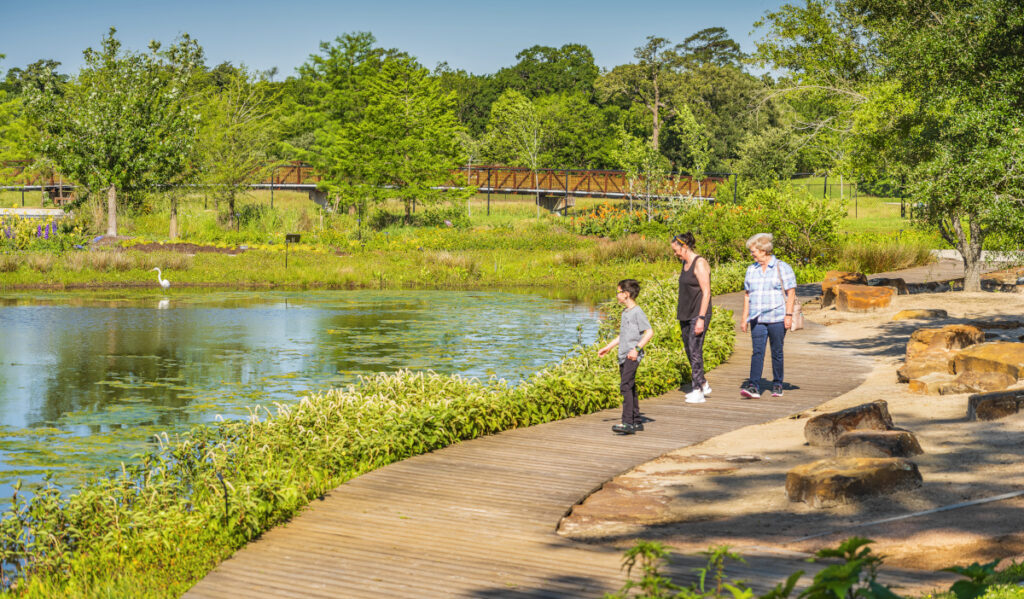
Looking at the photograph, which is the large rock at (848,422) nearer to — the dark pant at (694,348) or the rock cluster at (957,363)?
the dark pant at (694,348)

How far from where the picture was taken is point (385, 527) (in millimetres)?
6727

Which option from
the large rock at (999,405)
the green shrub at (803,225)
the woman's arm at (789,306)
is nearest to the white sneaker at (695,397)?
the woman's arm at (789,306)

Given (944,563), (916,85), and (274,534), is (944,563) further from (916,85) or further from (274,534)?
(916,85)

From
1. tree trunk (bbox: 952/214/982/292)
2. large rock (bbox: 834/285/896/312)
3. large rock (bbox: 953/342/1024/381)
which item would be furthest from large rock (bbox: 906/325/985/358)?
tree trunk (bbox: 952/214/982/292)

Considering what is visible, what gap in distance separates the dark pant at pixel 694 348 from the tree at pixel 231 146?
1200 inches

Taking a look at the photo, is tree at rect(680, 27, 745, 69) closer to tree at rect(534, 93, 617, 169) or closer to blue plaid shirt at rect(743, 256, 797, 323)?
tree at rect(534, 93, 617, 169)

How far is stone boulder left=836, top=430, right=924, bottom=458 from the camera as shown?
25.2 ft

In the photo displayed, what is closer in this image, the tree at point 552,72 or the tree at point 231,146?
the tree at point 231,146

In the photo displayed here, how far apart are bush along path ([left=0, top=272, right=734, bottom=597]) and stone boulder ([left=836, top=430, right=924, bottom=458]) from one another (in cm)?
207

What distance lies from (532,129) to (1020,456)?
164 ft

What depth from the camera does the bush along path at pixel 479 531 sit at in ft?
18.3

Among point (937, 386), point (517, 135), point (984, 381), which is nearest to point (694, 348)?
point (937, 386)

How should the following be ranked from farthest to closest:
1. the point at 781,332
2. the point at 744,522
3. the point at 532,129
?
the point at 532,129, the point at 781,332, the point at 744,522

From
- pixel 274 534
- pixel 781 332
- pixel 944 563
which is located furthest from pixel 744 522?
pixel 781 332
